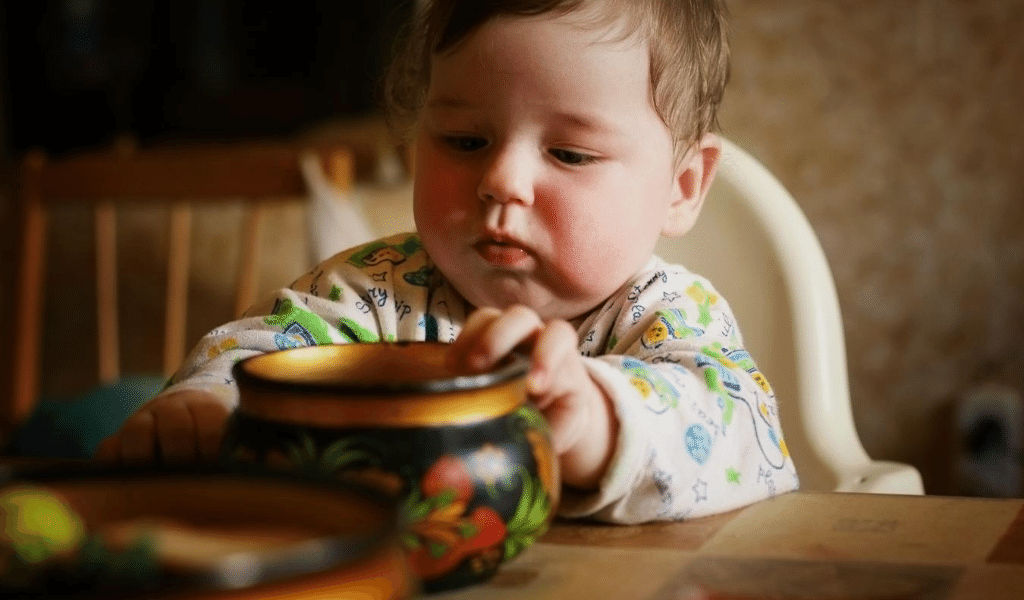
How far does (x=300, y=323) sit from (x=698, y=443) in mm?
336

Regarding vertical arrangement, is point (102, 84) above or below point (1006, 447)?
above

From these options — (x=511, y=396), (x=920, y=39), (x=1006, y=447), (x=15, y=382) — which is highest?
(x=920, y=39)

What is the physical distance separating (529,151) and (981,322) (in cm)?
176

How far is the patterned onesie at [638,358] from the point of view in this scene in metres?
0.65

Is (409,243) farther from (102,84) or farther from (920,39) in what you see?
(102,84)

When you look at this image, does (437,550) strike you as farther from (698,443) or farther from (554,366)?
(698,443)

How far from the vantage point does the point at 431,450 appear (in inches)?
18.6

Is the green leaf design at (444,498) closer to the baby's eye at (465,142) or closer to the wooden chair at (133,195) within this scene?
the baby's eye at (465,142)

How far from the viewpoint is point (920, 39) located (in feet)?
7.54

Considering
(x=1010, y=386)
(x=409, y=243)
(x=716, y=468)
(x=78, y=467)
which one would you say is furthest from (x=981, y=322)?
(x=78, y=467)

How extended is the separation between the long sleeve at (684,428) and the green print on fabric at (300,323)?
22 centimetres

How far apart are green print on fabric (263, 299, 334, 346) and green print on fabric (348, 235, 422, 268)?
0.09 meters

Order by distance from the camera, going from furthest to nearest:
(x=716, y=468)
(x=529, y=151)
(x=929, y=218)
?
(x=929, y=218) < (x=529, y=151) < (x=716, y=468)

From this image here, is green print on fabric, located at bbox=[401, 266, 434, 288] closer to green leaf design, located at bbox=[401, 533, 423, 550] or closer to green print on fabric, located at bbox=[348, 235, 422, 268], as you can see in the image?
green print on fabric, located at bbox=[348, 235, 422, 268]
